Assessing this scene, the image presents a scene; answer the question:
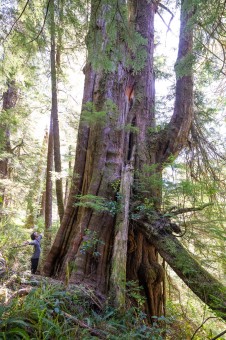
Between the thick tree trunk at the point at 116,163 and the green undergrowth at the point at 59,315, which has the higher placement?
the thick tree trunk at the point at 116,163

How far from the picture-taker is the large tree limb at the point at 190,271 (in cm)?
295

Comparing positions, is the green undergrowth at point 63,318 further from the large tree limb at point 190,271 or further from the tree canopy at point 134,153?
the large tree limb at point 190,271

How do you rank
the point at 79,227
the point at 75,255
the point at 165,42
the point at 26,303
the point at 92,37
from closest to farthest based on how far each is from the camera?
the point at 26,303, the point at 92,37, the point at 75,255, the point at 79,227, the point at 165,42

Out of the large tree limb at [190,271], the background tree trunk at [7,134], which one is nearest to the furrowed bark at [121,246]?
the large tree limb at [190,271]

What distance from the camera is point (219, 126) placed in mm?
6320

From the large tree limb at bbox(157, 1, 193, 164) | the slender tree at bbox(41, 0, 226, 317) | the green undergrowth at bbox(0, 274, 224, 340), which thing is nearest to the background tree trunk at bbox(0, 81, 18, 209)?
the slender tree at bbox(41, 0, 226, 317)

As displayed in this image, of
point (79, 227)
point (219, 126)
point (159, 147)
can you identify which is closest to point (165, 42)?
point (219, 126)

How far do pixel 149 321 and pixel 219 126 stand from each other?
4.61m

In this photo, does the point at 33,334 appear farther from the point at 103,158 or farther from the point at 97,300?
the point at 103,158

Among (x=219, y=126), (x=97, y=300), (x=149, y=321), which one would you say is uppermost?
(x=219, y=126)

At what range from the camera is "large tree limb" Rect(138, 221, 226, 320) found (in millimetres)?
2951

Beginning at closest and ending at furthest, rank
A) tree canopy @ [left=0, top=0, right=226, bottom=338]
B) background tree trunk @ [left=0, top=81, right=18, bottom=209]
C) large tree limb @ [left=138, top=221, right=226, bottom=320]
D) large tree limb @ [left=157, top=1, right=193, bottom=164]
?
large tree limb @ [left=138, top=221, right=226, bottom=320] → tree canopy @ [left=0, top=0, right=226, bottom=338] → large tree limb @ [left=157, top=1, right=193, bottom=164] → background tree trunk @ [left=0, top=81, right=18, bottom=209]

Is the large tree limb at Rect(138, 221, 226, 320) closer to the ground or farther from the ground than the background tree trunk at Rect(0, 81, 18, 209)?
closer to the ground

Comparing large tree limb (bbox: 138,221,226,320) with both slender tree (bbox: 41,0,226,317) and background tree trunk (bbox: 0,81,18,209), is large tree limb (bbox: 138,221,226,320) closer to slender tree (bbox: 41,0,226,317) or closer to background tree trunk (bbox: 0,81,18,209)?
slender tree (bbox: 41,0,226,317)
